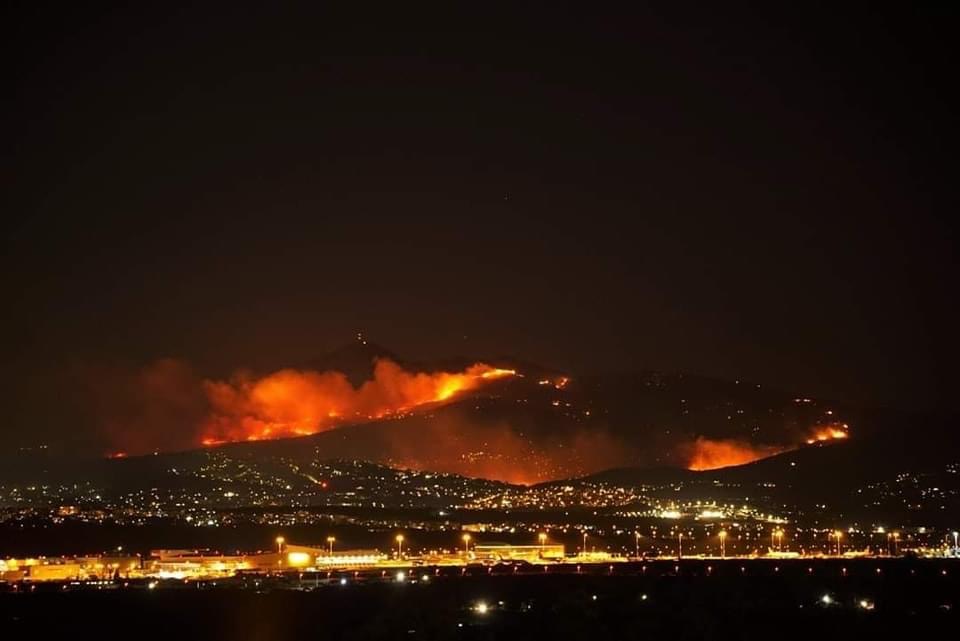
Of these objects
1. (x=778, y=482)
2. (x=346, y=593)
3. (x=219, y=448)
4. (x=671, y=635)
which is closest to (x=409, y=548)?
(x=346, y=593)

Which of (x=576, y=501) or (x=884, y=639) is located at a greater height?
(x=576, y=501)

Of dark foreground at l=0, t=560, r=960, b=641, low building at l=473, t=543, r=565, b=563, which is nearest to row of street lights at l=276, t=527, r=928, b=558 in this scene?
low building at l=473, t=543, r=565, b=563

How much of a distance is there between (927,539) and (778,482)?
50407 millimetres

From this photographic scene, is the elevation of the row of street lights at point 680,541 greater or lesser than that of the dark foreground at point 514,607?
A: greater

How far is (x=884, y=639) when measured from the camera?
160 feet

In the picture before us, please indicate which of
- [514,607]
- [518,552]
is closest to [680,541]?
[518,552]

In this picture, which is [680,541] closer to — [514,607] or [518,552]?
[518,552]

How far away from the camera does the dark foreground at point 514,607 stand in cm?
5059

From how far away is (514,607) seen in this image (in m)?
59.8

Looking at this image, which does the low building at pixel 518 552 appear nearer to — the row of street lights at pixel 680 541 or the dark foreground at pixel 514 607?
the row of street lights at pixel 680 541

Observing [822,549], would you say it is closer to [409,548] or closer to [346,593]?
[409,548]

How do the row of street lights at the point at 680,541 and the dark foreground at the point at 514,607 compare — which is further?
the row of street lights at the point at 680,541

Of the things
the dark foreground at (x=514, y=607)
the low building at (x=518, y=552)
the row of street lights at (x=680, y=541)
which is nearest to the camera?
the dark foreground at (x=514, y=607)

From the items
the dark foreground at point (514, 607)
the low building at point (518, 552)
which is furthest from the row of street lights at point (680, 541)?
the dark foreground at point (514, 607)
